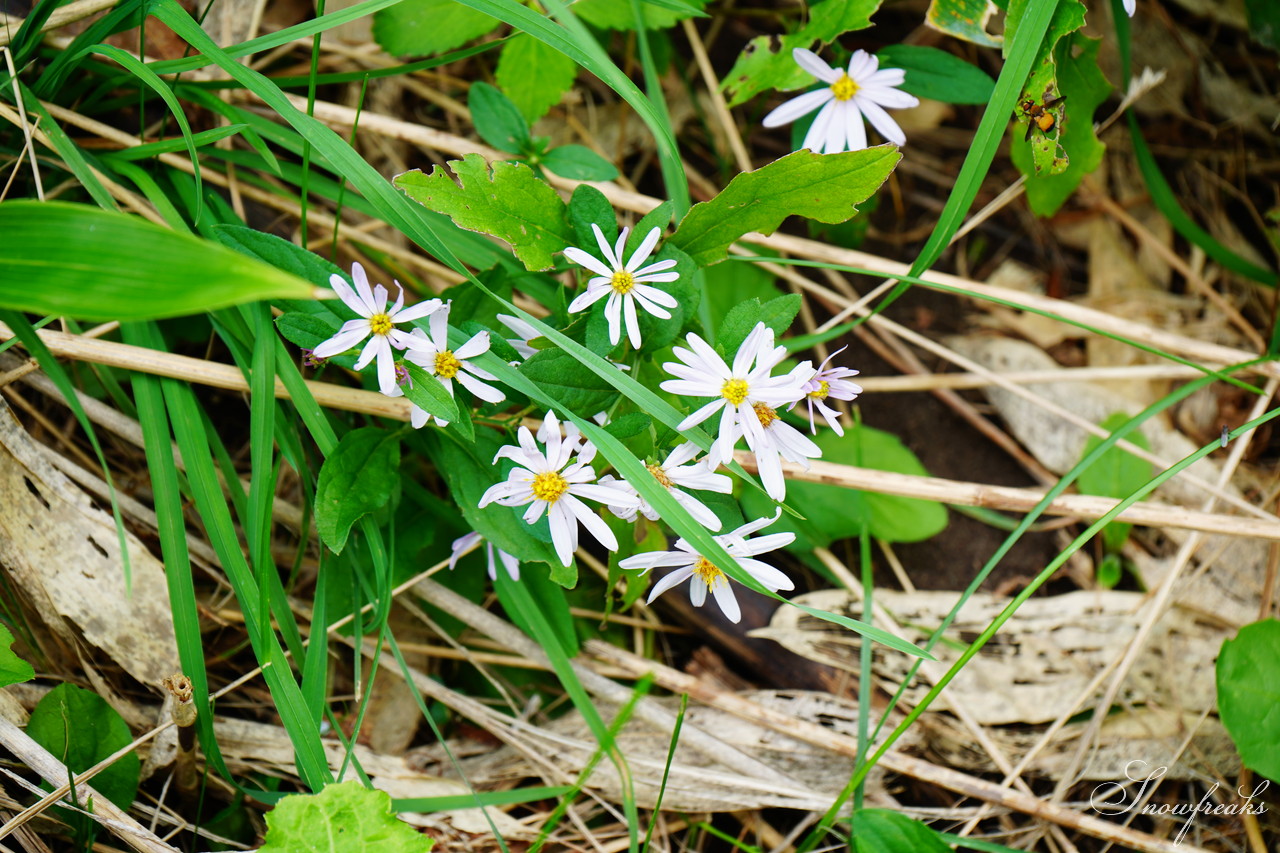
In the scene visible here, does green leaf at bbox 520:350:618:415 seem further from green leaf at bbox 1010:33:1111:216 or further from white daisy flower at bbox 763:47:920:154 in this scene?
green leaf at bbox 1010:33:1111:216

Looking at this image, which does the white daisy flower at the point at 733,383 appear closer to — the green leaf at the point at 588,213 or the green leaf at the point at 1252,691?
the green leaf at the point at 588,213

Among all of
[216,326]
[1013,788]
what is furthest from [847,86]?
[1013,788]

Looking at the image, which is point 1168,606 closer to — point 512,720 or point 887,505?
point 887,505

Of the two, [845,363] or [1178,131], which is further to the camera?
[1178,131]

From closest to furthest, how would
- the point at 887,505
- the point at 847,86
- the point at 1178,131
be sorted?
the point at 847,86
the point at 887,505
the point at 1178,131

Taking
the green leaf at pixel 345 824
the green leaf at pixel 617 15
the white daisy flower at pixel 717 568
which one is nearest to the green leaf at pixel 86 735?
the green leaf at pixel 345 824

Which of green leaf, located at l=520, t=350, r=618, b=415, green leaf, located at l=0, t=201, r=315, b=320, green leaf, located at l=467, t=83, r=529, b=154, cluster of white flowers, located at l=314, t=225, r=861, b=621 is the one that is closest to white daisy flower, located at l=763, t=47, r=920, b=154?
green leaf, located at l=467, t=83, r=529, b=154

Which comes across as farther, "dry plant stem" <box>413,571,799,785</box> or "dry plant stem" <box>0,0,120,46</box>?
"dry plant stem" <box>413,571,799,785</box>
